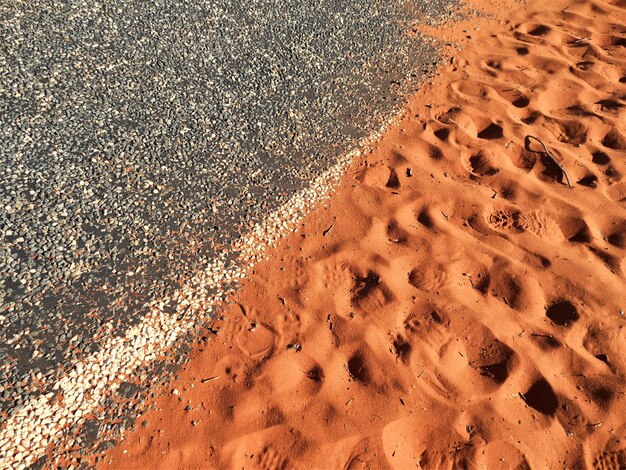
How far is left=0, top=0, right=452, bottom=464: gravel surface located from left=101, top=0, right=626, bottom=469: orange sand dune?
54 cm

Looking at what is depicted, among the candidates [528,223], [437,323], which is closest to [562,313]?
[528,223]

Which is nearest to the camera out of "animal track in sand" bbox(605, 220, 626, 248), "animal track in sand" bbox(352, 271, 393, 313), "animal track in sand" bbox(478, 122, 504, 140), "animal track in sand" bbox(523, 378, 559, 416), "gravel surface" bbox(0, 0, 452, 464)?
"animal track in sand" bbox(523, 378, 559, 416)

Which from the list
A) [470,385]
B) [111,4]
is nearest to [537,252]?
[470,385]

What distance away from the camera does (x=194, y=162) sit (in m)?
3.52

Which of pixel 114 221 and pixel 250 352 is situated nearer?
pixel 250 352

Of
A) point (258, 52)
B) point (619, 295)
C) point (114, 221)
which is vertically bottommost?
point (619, 295)

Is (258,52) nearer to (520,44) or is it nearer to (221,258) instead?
(221,258)

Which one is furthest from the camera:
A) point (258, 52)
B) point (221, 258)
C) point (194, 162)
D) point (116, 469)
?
point (258, 52)

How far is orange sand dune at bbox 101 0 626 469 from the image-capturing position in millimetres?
2439

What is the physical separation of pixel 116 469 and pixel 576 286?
312cm

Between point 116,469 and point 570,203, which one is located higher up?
point 116,469

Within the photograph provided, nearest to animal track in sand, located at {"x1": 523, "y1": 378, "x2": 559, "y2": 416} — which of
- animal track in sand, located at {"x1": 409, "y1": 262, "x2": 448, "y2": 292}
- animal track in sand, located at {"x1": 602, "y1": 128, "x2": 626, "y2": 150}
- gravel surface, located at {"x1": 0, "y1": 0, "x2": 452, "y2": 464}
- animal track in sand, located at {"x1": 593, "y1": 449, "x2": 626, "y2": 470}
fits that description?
animal track in sand, located at {"x1": 593, "y1": 449, "x2": 626, "y2": 470}

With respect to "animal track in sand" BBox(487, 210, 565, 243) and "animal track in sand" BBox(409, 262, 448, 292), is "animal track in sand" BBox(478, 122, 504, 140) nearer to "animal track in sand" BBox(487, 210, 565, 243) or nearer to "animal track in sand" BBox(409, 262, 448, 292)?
"animal track in sand" BBox(487, 210, 565, 243)

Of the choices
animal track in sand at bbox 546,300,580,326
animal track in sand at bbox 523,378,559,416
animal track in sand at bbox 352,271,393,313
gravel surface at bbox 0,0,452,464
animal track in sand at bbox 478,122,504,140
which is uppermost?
gravel surface at bbox 0,0,452,464
